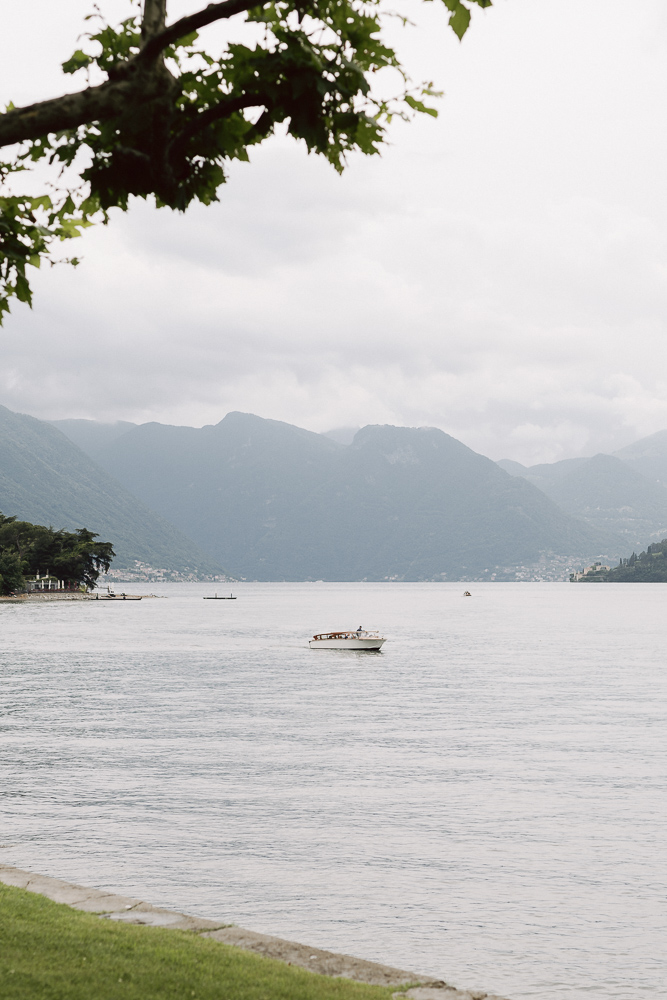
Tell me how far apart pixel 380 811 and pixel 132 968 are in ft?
62.8

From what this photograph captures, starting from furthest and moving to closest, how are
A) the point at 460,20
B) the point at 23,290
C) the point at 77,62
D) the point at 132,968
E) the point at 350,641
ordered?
the point at 350,641 < the point at 132,968 < the point at 23,290 < the point at 77,62 < the point at 460,20

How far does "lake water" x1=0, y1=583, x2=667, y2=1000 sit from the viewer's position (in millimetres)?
18656

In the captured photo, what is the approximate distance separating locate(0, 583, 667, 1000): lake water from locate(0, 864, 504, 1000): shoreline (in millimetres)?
3938

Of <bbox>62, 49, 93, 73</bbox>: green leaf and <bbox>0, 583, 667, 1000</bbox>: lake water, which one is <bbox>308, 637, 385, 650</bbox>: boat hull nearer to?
<bbox>0, 583, 667, 1000</bbox>: lake water

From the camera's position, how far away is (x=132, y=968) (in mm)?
10781

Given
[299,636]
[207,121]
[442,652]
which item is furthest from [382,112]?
[299,636]

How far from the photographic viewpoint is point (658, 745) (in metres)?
42.1

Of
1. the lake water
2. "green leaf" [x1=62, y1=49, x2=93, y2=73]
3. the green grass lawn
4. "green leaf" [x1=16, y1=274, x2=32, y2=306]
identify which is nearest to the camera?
"green leaf" [x1=62, y1=49, x2=93, y2=73]

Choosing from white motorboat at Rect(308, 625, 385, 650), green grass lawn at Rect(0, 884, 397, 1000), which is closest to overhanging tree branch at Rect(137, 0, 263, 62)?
green grass lawn at Rect(0, 884, 397, 1000)

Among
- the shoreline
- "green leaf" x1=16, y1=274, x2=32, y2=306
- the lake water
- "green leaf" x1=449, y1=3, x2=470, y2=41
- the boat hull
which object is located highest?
"green leaf" x1=449, y1=3, x2=470, y2=41

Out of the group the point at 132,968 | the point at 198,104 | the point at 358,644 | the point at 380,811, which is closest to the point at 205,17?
the point at 198,104

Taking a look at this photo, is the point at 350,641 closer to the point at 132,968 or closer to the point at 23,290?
the point at 132,968

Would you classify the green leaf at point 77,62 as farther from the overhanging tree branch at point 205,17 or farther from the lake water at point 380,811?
the lake water at point 380,811

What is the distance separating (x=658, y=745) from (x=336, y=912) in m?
27.3
